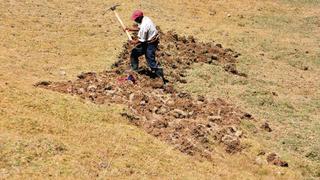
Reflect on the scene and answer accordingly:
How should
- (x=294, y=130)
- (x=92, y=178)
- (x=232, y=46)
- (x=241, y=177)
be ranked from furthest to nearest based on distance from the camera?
(x=232, y=46), (x=294, y=130), (x=241, y=177), (x=92, y=178)

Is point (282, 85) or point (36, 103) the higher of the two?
point (36, 103)

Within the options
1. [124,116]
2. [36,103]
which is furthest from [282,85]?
[36,103]

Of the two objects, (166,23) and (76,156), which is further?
(166,23)

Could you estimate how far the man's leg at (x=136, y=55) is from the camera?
787 inches

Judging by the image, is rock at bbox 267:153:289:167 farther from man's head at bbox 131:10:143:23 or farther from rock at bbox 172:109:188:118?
man's head at bbox 131:10:143:23

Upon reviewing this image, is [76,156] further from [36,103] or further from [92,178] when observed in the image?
[36,103]

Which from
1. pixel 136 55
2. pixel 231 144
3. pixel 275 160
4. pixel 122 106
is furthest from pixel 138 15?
pixel 275 160

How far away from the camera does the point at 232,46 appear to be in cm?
2722

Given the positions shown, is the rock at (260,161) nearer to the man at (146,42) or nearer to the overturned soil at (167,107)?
the overturned soil at (167,107)

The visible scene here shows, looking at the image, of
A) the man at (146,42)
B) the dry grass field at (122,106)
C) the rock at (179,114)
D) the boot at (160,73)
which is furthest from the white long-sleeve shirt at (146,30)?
the rock at (179,114)

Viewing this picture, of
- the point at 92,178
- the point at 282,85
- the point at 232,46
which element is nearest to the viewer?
the point at 92,178

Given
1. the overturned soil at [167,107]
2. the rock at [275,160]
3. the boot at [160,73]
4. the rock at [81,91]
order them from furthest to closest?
the boot at [160,73]
the rock at [81,91]
the overturned soil at [167,107]
the rock at [275,160]

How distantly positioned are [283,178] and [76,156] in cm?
563

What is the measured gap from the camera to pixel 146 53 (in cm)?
1992
